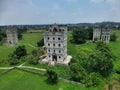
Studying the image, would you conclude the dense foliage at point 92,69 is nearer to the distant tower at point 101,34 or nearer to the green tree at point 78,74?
the green tree at point 78,74

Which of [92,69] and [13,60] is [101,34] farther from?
[13,60]

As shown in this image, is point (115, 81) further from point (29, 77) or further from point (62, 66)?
point (29, 77)

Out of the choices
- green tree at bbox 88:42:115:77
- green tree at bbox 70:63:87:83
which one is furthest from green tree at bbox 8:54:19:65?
green tree at bbox 88:42:115:77

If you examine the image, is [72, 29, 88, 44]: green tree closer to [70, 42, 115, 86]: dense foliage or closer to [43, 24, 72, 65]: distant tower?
[70, 42, 115, 86]: dense foliage

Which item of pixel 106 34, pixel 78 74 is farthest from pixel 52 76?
pixel 106 34

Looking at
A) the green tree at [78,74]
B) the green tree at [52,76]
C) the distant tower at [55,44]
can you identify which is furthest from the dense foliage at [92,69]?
the distant tower at [55,44]

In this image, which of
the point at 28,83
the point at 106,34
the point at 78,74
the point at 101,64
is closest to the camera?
the point at 28,83
